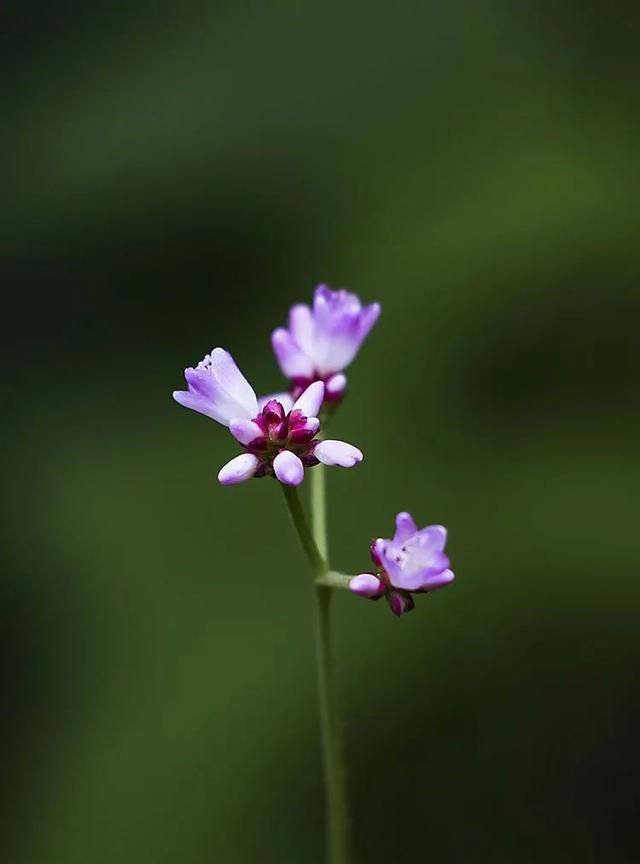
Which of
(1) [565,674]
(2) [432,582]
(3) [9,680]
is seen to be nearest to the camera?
(2) [432,582]

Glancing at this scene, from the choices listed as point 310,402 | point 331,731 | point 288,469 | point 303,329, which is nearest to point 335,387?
point 303,329

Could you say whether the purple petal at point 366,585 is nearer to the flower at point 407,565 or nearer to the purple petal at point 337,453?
the flower at point 407,565

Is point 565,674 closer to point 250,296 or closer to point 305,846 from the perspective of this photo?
point 305,846

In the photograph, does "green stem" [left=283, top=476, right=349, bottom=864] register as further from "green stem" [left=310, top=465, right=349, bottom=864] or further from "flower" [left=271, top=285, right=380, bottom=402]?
"flower" [left=271, top=285, right=380, bottom=402]

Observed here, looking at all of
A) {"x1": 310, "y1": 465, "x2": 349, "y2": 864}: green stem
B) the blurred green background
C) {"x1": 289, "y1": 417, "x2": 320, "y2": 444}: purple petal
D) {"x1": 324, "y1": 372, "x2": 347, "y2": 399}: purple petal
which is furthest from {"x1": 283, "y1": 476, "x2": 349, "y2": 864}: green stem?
the blurred green background

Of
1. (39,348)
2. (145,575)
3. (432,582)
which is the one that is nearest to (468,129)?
(39,348)

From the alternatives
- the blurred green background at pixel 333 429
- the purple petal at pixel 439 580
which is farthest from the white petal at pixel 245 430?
the blurred green background at pixel 333 429

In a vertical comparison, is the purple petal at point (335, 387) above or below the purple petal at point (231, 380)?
above
